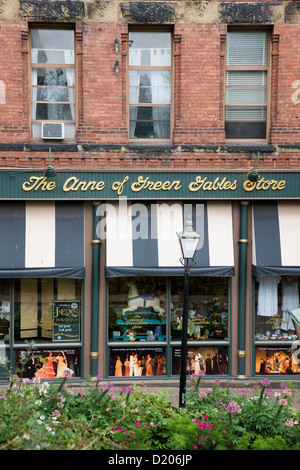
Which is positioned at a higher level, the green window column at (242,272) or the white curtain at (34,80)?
the white curtain at (34,80)

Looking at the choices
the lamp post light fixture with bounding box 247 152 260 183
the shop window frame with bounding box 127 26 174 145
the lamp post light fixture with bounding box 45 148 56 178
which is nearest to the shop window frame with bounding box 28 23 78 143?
the lamp post light fixture with bounding box 45 148 56 178

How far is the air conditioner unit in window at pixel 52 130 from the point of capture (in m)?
10.3

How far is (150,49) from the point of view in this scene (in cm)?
1062

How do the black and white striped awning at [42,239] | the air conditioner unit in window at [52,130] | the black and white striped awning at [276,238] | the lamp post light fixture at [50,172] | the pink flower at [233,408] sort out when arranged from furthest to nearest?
the black and white striped awning at [276,238], the air conditioner unit in window at [52,130], the black and white striped awning at [42,239], the lamp post light fixture at [50,172], the pink flower at [233,408]

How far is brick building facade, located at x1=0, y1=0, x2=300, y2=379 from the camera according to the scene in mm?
10227

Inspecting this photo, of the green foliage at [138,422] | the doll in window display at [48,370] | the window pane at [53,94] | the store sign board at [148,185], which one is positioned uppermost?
the window pane at [53,94]

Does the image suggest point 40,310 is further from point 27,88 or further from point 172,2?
point 172,2

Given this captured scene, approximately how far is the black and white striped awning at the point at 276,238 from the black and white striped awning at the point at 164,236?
0.61 metres

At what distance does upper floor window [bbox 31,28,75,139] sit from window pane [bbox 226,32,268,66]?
11.8ft

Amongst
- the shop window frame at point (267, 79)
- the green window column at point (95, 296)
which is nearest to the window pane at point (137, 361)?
the green window column at point (95, 296)

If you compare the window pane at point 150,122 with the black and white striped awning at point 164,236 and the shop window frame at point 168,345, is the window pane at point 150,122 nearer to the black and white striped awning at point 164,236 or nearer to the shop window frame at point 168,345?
the black and white striped awning at point 164,236

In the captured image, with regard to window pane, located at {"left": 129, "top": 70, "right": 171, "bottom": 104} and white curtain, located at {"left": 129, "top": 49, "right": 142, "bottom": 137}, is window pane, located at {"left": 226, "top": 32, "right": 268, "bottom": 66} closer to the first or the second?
window pane, located at {"left": 129, "top": 70, "right": 171, "bottom": 104}

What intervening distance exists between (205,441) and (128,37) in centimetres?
862

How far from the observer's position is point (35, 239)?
1028cm
